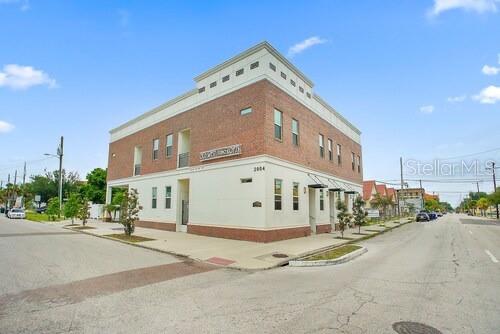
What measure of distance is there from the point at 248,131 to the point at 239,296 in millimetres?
Result: 10756

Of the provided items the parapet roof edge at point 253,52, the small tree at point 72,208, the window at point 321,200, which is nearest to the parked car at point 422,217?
the window at point 321,200

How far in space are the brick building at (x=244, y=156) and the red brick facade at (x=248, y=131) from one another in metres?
0.06

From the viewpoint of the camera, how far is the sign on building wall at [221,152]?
53.3ft

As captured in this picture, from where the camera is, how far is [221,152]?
17062 millimetres

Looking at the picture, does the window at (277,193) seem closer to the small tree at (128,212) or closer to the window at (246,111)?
the window at (246,111)

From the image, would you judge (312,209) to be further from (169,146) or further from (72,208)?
(72,208)

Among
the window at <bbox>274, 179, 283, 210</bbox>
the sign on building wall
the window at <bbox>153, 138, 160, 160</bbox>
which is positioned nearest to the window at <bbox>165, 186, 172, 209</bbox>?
the window at <bbox>153, 138, 160, 160</bbox>

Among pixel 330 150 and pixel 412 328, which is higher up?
pixel 330 150

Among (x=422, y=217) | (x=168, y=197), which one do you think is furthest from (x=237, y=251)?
(x=422, y=217)

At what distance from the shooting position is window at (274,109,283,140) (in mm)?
16469

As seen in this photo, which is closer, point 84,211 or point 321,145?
point 321,145

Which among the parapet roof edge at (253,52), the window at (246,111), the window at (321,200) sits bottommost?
the window at (321,200)

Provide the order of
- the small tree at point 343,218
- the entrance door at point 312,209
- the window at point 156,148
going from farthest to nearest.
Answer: the window at point 156,148
the entrance door at point 312,209
the small tree at point 343,218

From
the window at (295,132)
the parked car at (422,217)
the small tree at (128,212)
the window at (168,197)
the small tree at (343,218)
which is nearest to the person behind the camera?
the small tree at (128,212)
